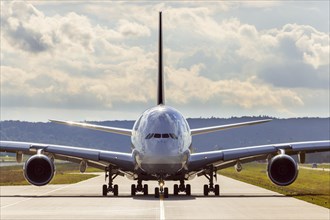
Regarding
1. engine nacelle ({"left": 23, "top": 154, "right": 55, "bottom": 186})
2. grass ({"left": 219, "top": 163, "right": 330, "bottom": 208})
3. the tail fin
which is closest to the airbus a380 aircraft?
engine nacelle ({"left": 23, "top": 154, "right": 55, "bottom": 186})

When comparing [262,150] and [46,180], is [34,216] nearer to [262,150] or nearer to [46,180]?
[46,180]

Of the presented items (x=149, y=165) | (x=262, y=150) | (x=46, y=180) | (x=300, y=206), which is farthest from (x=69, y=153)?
(x=300, y=206)

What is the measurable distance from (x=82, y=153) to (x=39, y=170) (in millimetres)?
2714

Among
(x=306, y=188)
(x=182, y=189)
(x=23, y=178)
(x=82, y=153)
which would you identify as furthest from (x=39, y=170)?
(x=23, y=178)

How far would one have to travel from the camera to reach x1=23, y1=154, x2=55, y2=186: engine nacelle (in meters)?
47.4

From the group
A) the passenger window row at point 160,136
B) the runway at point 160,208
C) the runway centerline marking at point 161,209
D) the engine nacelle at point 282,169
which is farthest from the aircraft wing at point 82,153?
the engine nacelle at point 282,169

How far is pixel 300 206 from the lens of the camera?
126ft

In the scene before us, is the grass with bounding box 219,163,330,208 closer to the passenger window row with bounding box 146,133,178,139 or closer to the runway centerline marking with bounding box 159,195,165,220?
the runway centerline marking with bounding box 159,195,165,220

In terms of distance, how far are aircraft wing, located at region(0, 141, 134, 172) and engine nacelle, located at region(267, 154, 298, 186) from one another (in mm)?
8030

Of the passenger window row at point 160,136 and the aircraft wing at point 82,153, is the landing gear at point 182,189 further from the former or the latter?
the passenger window row at point 160,136

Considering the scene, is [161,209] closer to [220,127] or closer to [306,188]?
[220,127]

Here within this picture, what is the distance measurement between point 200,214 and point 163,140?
440 inches

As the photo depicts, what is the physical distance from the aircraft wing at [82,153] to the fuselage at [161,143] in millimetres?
1528

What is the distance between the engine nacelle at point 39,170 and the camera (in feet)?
156
